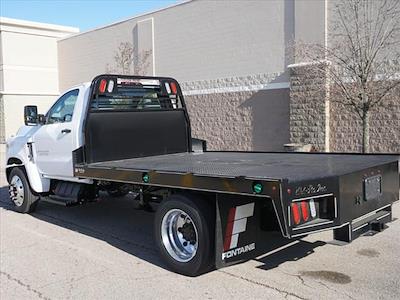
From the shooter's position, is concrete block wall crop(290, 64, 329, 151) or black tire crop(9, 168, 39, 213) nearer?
black tire crop(9, 168, 39, 213)

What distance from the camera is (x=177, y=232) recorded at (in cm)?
555

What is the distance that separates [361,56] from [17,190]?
892 centimetres

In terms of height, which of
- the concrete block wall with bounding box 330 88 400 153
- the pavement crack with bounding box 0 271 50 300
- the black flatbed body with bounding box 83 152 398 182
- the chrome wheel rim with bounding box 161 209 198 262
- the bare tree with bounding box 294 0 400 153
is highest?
the bare tree with bounding box 294 0 400 153

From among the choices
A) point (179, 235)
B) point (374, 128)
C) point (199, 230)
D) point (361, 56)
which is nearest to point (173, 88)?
point (179, 235)

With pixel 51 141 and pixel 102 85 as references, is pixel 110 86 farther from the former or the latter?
pixel 51 141

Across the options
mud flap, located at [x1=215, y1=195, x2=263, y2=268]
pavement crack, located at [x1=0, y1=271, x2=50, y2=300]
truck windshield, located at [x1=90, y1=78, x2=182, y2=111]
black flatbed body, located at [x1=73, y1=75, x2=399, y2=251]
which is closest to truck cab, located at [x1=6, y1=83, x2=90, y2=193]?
truck windshield, located at [x1=90, y1=78, x2=182, y2=111]

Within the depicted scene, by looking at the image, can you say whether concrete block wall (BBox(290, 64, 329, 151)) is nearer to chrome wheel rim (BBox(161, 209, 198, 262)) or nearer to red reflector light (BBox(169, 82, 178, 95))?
red reflector light (BBox(169, 82, 178, 95))

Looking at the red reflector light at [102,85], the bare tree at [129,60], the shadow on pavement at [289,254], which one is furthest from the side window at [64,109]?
the bare tree at [129,60]

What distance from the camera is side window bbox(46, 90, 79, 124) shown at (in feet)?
25.2

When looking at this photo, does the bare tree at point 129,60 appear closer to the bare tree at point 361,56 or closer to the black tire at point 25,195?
the bare tree at point 361,56

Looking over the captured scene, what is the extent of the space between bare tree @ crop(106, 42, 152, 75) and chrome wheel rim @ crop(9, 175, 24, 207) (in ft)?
48.2

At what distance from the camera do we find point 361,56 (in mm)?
12500

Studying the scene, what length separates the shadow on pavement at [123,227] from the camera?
5.90 meters

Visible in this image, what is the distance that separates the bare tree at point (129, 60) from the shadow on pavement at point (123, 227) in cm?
1326
